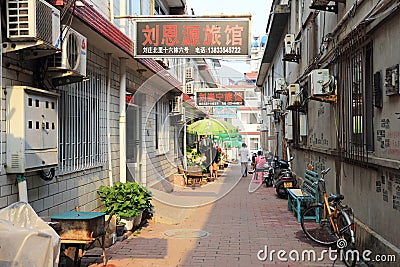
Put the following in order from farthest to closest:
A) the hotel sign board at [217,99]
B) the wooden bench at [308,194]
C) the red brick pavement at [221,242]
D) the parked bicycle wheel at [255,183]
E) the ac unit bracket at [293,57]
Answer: the hotel sign board at [217,99], the parked bicycle wheel at [255,183], the ac unit bracket at [293,57], the wooden bench at [308,194], the red brick pavement at [221,242]

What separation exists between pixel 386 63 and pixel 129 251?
15.8 ft

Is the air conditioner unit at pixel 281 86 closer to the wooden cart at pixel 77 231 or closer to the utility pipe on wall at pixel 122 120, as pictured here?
the utility pipe on wall at pixel 122 120

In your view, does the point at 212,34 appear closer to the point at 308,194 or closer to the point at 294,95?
the point at 308,194

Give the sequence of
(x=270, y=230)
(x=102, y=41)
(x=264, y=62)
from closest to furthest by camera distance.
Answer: (x=102, y=41) < (x=270, y=230) < (x=264, y=62)

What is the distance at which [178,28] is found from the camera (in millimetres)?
8750

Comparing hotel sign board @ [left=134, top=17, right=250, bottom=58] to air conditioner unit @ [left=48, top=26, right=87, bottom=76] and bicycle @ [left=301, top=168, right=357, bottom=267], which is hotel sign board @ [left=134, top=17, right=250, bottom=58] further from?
bicycle @ [left=301, top=168, right=357, bottom=267]

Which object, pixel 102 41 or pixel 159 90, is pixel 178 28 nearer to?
pixel 102 41

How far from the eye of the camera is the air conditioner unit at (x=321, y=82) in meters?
8.43

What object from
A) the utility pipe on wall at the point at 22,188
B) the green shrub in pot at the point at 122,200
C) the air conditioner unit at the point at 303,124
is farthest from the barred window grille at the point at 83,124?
the air conditioner unit at the point at 303,124

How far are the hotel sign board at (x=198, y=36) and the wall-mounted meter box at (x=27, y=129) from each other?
10.4 feet

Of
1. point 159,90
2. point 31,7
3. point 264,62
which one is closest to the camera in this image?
point 31,7

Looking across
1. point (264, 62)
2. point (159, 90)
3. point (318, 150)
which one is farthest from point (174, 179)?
point (264, 62)

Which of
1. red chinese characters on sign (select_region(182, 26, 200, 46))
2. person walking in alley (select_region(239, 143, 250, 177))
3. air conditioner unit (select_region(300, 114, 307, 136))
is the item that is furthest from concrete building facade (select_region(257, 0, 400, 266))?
person walking in alley (select_region(239, 143, 250, 177))

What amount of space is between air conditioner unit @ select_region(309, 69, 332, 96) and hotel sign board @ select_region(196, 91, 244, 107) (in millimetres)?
15519
